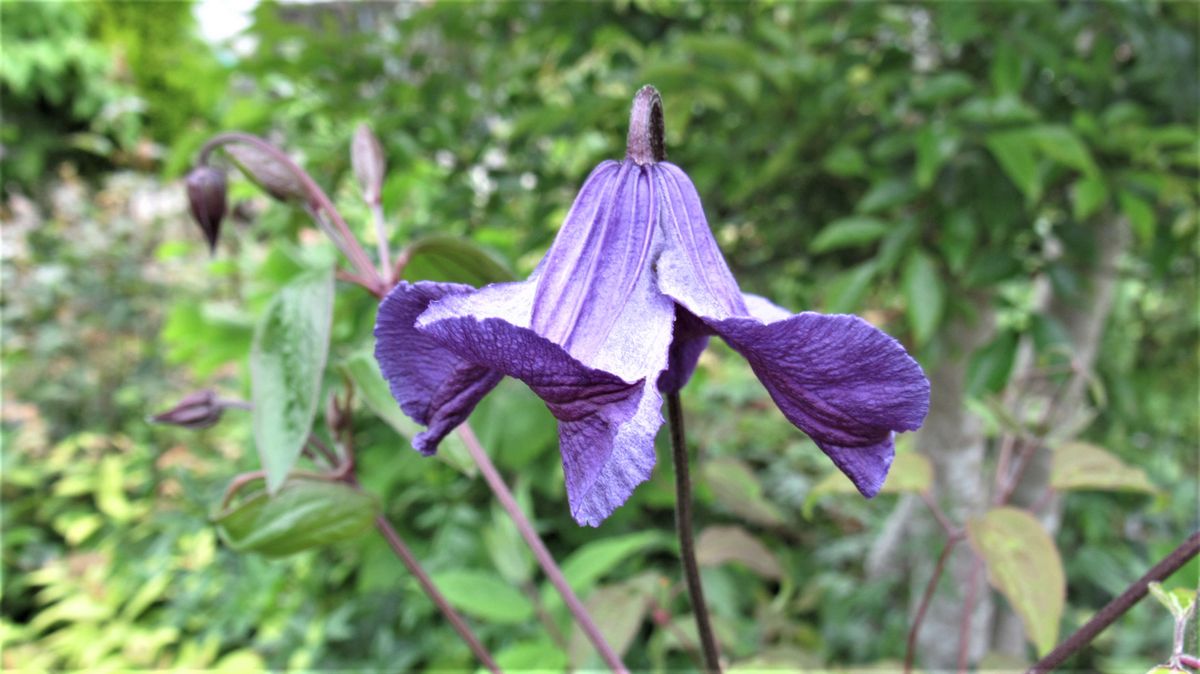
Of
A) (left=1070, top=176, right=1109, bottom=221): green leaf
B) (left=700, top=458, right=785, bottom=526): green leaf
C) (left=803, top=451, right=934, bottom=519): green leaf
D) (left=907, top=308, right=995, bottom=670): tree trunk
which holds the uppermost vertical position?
(left=1070, top=176, right=1109, bottom=221): green leaf

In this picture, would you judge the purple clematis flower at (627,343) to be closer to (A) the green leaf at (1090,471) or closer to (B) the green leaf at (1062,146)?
(A) the green leaf at (1090,471)

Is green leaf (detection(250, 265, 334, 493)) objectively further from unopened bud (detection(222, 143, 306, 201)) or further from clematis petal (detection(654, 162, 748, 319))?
clematis petal (detection(654, 162, 748, 319))

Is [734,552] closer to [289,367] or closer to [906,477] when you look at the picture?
[906,477]

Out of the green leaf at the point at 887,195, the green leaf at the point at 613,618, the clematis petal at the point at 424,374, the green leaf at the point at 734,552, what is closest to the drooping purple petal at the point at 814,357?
the clematis petal at the point at 424,374

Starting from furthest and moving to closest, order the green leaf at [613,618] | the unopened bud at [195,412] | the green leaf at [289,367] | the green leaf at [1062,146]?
the green leaf at [1062,146], the green leaf at [613,618], the unopened bud at [195,412], the green leaf at [289,367]

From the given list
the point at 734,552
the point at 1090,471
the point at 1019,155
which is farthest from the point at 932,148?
the point at 734,552

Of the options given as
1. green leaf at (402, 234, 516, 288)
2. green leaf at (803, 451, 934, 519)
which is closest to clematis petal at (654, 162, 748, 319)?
green leaf at (402, 234, 516, 288)
